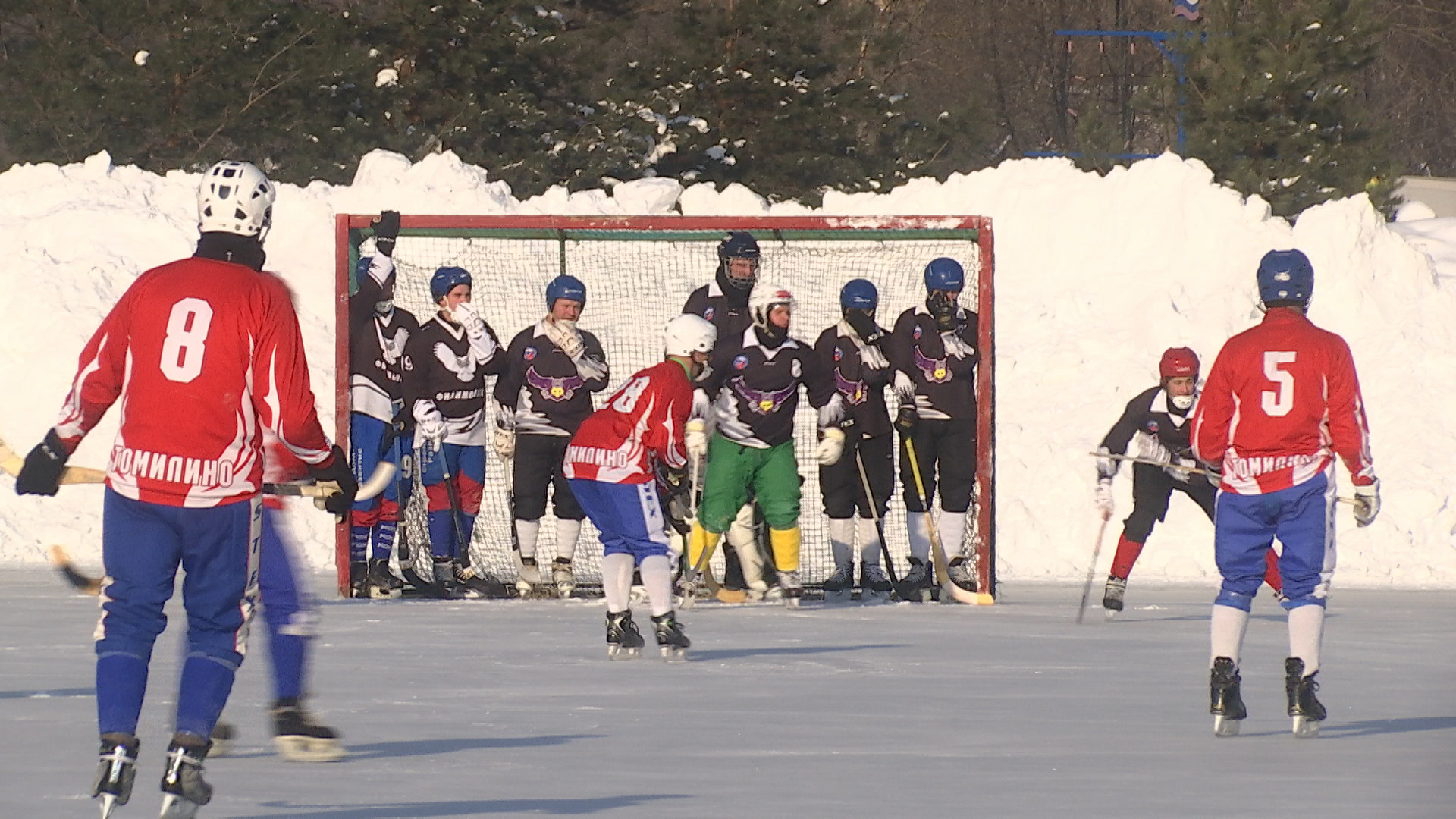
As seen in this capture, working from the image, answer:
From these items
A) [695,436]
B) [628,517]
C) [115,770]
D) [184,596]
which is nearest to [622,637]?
[628,517]

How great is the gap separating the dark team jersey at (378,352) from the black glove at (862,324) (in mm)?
2162

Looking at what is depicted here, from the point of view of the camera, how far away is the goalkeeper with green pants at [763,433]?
1115 centimetres

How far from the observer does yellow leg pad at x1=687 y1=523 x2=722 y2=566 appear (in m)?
11.3

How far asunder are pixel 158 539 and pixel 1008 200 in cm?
1375

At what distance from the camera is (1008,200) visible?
60.7 feet

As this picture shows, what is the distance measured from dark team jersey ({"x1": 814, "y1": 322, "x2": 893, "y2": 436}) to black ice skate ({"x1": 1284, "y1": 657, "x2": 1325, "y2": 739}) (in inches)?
189

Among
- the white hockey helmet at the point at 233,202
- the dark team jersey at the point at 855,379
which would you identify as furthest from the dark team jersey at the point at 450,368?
the white hockey helmet at the point at 233,202

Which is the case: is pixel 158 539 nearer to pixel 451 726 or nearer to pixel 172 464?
pixel 172 464

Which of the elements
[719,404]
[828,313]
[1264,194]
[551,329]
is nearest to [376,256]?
[551,329]

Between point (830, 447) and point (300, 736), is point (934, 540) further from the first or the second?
point (300, 736)

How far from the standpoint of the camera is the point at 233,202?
18.3ft

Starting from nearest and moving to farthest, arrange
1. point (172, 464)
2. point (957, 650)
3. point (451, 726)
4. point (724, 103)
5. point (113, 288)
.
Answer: point (172, 464) < point (451, 726) < point (957, 650) < point (113, 288) < point (724, 103)

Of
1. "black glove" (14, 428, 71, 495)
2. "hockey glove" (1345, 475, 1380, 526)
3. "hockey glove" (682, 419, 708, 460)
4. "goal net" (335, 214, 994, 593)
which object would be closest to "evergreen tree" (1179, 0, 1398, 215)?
"goal net" (335, 214, 994, 593)

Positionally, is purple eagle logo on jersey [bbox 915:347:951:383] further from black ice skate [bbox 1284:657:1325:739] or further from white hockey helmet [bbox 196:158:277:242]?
white hockey helmet [bbox 196:158:277:242]
